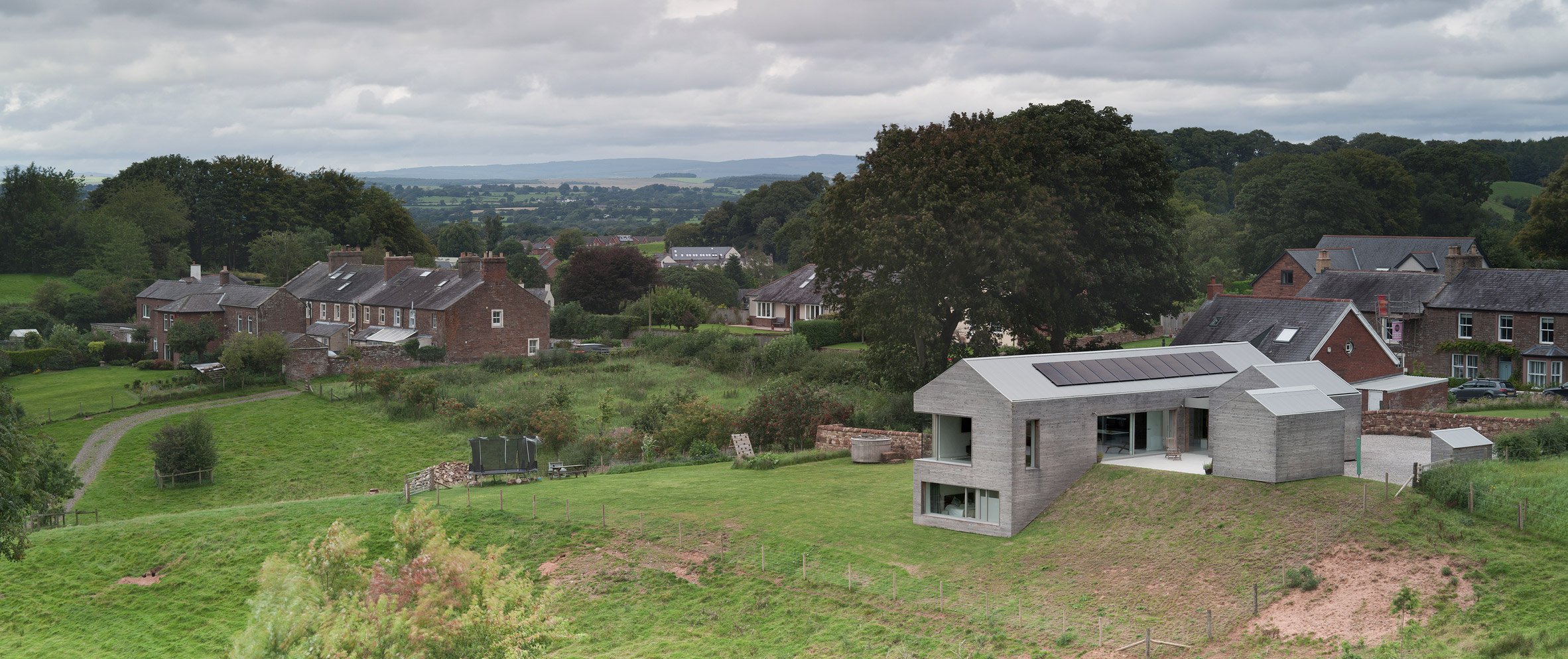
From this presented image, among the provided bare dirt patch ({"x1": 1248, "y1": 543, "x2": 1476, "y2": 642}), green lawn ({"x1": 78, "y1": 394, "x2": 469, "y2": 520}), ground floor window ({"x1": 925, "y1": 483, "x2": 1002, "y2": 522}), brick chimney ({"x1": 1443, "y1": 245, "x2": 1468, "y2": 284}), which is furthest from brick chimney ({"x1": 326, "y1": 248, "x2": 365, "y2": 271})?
bare dirt patch ({"x1": 1248, "y1": 543, "x2": 1476, "y2": 642})

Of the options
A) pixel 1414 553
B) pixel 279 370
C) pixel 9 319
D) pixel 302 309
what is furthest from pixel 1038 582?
pixel 9 319

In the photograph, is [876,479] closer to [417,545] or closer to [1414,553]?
[1414,553]

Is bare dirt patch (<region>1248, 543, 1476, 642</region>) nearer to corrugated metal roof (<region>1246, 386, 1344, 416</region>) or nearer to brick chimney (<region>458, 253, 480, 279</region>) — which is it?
corrugated metal roof (<region>1246, 386, 1344, 416</region>)

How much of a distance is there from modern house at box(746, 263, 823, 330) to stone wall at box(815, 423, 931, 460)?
119 ft

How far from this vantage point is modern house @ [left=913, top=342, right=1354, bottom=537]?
2809cm

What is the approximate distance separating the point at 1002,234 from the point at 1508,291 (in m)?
26.6

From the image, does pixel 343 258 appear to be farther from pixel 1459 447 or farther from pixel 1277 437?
pixel 1459 447

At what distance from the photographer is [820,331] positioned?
238ft

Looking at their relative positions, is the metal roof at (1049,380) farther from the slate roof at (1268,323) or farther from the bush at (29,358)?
the bush at (29,358)

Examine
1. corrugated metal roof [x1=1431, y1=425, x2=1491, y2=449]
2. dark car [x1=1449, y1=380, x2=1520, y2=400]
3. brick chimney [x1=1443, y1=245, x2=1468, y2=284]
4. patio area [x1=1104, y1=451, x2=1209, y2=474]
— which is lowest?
dark car [x1=1449, y1=380, x2=1520, y2=400]

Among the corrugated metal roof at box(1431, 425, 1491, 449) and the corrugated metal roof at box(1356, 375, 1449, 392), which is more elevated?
the corrugated metal roof at box(1431, 425, 1491, 449)

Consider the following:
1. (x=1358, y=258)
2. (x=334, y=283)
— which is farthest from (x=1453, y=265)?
(x=334, y=283)

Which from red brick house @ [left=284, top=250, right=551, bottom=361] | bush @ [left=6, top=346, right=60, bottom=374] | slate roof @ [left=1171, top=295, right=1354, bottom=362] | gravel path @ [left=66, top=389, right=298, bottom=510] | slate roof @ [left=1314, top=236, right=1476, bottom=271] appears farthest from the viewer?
slate roof @ [left=1314, top=236, right=1476, bottom=271]

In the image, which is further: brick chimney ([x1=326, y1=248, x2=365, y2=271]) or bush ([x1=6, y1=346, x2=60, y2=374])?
brick chimney ([x1=326, y1=248, x2=365, y2=271])
